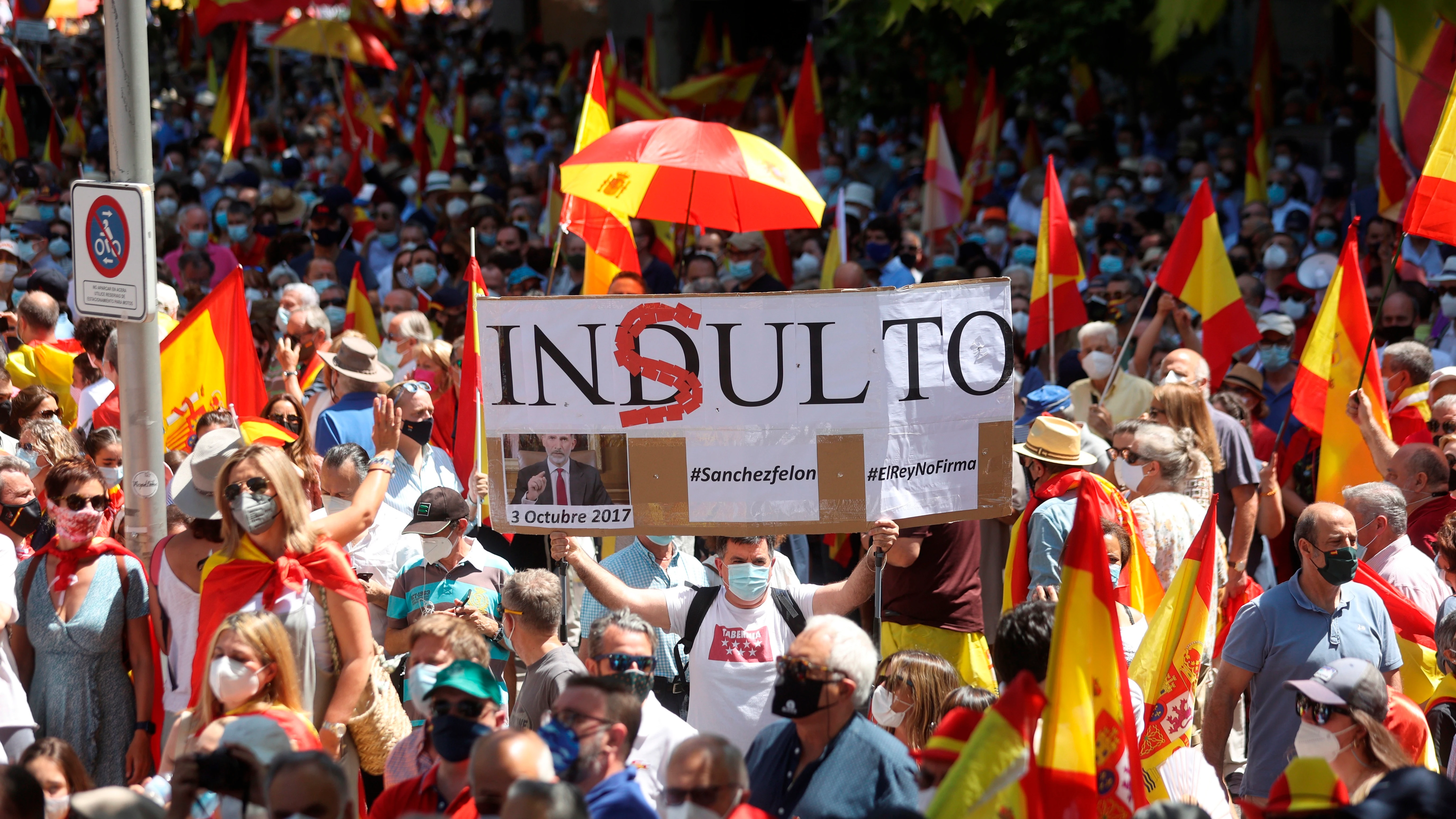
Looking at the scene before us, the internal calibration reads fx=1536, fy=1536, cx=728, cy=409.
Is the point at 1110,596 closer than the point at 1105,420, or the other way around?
the point at 1110,596

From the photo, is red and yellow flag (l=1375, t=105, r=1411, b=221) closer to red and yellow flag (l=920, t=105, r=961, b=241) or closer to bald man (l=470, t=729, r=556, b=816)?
red and yellow flag (l=920, t=105, r=961, b=241)

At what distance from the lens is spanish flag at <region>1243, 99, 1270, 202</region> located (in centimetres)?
1331

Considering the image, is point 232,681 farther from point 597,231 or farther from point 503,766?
point 597,231

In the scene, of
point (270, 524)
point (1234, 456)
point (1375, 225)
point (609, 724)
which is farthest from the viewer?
point (1375, 225)

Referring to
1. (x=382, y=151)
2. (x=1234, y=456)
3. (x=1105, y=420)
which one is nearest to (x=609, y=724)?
(x=1234, y=456)

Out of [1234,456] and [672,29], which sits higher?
[672,29]

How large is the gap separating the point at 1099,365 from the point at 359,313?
4845 mm

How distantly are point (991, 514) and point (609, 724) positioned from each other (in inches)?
73.7

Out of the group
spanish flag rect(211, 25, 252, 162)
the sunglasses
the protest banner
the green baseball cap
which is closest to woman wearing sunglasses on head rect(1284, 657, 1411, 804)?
the protest banner

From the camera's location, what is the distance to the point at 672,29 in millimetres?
26891

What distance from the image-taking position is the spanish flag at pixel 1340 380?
7.16 metres

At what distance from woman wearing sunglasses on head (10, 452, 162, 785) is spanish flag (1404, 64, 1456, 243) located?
528 cm

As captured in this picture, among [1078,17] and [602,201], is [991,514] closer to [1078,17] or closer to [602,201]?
[602,201]

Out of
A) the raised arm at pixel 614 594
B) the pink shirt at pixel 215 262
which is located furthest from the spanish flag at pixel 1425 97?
the pink shirt at pixel 215 262
